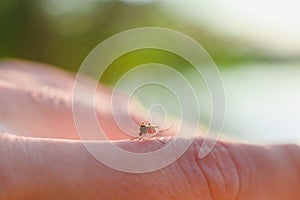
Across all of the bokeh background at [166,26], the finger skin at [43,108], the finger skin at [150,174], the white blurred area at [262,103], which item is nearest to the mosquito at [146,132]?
the finger skin at [150,174]

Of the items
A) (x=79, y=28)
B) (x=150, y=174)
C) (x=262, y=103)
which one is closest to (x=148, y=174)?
(x=150, y=174)

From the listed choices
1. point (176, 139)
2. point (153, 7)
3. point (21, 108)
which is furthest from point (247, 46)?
point (176, 139)

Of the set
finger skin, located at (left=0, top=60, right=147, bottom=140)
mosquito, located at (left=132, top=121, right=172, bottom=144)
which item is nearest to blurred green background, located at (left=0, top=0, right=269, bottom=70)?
finger skin, located at (left=0, top=60, right=147, bottom=140)

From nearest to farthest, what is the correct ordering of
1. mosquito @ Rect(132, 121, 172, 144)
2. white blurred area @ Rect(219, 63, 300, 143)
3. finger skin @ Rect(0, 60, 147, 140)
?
mosquito @ Rect(132, 121, 172, 144) < finger skin @ Rect(0, 60, 147, 140) < white blurred area @ Rect(219, 63, 300, 143)

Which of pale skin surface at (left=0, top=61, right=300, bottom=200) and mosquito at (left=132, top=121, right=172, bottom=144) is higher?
mosquito at (left=132, top=121, right=172, bottom=144)

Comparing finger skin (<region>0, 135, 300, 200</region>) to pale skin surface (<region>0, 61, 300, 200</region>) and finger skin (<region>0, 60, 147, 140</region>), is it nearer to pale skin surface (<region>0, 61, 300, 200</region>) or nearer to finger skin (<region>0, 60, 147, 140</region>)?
pale skin surface (<region>0, 61, 300, 200</region>)

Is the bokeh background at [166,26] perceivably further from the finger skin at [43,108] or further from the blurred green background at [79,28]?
the finger skin at [43,108]
